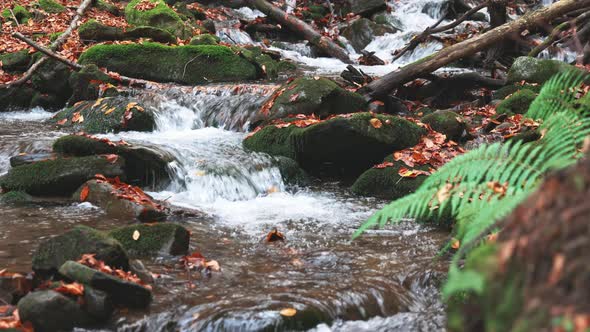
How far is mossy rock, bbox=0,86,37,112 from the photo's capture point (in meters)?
12.1

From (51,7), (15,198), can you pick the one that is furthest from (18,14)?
(15,198)

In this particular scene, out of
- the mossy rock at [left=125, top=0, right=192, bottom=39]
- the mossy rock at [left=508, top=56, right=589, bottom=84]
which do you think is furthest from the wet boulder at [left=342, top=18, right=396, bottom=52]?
the mossy rock at [left=508, top=56, right=589, bottom=84]

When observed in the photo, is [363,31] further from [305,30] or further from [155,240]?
[155,240]

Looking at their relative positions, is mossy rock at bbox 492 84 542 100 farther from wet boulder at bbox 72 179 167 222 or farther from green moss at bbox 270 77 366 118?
wet boulder at bbox 72 179 167 222

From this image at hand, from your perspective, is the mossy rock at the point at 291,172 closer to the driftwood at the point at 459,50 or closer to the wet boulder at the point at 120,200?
the wet boulder at the point at 120,200

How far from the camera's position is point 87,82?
464 inches

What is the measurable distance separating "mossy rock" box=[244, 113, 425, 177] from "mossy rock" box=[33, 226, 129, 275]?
168 inches

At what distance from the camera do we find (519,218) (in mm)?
1137

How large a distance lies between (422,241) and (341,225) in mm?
905

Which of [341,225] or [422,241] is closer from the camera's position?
[422,241]

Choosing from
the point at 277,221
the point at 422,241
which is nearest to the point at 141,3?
the point at 277,221

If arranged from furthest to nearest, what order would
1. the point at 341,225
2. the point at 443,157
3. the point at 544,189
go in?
1. the point at 443,157
2. the point at 341,225
3. the point at 544,189

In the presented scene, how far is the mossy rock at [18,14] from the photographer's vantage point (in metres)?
16.4

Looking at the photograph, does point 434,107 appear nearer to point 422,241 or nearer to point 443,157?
point 443,157
